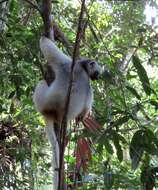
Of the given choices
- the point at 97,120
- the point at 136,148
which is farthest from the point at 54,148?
the point at 136,148

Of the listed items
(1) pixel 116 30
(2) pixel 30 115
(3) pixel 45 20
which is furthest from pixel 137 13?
(3) pixel 45 20

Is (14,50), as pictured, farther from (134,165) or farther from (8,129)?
(134,165)

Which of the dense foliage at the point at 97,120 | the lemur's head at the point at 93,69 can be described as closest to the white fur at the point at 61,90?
the lemur's head at the point at 93,69

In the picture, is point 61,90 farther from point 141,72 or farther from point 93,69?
point 141,72

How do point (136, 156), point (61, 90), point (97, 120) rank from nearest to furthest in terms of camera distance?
point (136, 156) → point (97, 120) → point (61, 90)

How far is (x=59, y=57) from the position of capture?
10.6 feet

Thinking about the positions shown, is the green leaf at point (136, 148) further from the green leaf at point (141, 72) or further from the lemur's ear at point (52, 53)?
the lemur's ear at point (52, 53)

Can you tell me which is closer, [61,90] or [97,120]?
[97,120]

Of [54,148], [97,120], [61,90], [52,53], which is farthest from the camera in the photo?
[52,53]

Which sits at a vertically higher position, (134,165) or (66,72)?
(66,72)

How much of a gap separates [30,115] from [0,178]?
2.51 ft

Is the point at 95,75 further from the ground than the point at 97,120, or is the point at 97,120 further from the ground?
the point at 95,75

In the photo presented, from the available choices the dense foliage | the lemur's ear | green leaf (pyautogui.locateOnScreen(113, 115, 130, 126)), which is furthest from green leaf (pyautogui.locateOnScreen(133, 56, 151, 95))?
the lemur's ear

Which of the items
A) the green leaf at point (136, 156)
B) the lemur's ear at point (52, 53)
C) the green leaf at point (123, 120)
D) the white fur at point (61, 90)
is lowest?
the green leaf at point (136, 156)
